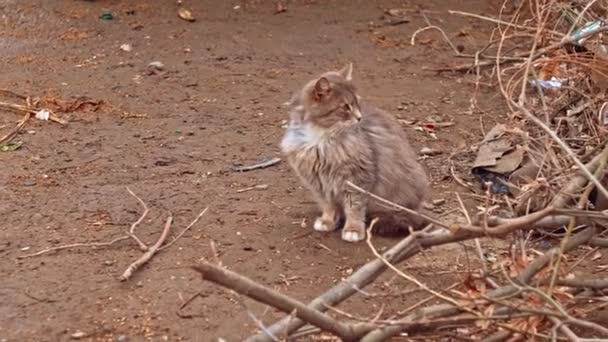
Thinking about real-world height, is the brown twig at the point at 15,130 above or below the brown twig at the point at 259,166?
below

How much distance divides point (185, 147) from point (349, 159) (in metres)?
1.40

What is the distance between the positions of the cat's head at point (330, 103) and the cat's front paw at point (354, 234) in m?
0.51

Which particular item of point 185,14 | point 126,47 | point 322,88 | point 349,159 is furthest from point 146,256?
point 185,14

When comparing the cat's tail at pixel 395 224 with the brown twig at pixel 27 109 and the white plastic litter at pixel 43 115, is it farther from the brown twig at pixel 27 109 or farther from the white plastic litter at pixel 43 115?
the white plastic litter at pixel 43 115

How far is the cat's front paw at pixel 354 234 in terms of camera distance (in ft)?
15.9

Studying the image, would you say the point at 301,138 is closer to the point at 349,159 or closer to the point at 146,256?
the point at 349,159

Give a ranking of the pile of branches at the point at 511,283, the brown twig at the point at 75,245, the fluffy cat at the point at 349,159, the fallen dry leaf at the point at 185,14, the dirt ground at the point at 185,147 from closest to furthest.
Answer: the pile of branches at the point at 511,283
the dirt ground at the point at 185,147
the brown twig at the point at 75,245
the fluffy cat at the point at 349,159
the fallen dry leaf at the point at 185,14

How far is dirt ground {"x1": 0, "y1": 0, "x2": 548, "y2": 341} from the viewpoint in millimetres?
4227

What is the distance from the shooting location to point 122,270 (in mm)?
4441

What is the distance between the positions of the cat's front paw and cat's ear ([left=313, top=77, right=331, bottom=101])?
658 millimetres

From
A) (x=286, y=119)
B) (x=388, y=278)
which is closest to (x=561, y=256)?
(x=388, y=278)

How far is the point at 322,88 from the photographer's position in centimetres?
485

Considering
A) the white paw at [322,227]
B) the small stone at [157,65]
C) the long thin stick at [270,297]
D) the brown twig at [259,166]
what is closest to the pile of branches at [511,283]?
the long thin stick at [270,297]

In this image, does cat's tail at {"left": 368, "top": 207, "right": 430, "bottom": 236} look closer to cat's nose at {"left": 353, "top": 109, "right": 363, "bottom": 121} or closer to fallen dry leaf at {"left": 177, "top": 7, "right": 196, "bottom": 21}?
cat's nose at {"left": 353, "top": 109, "right": 363, "bottom": 121}
